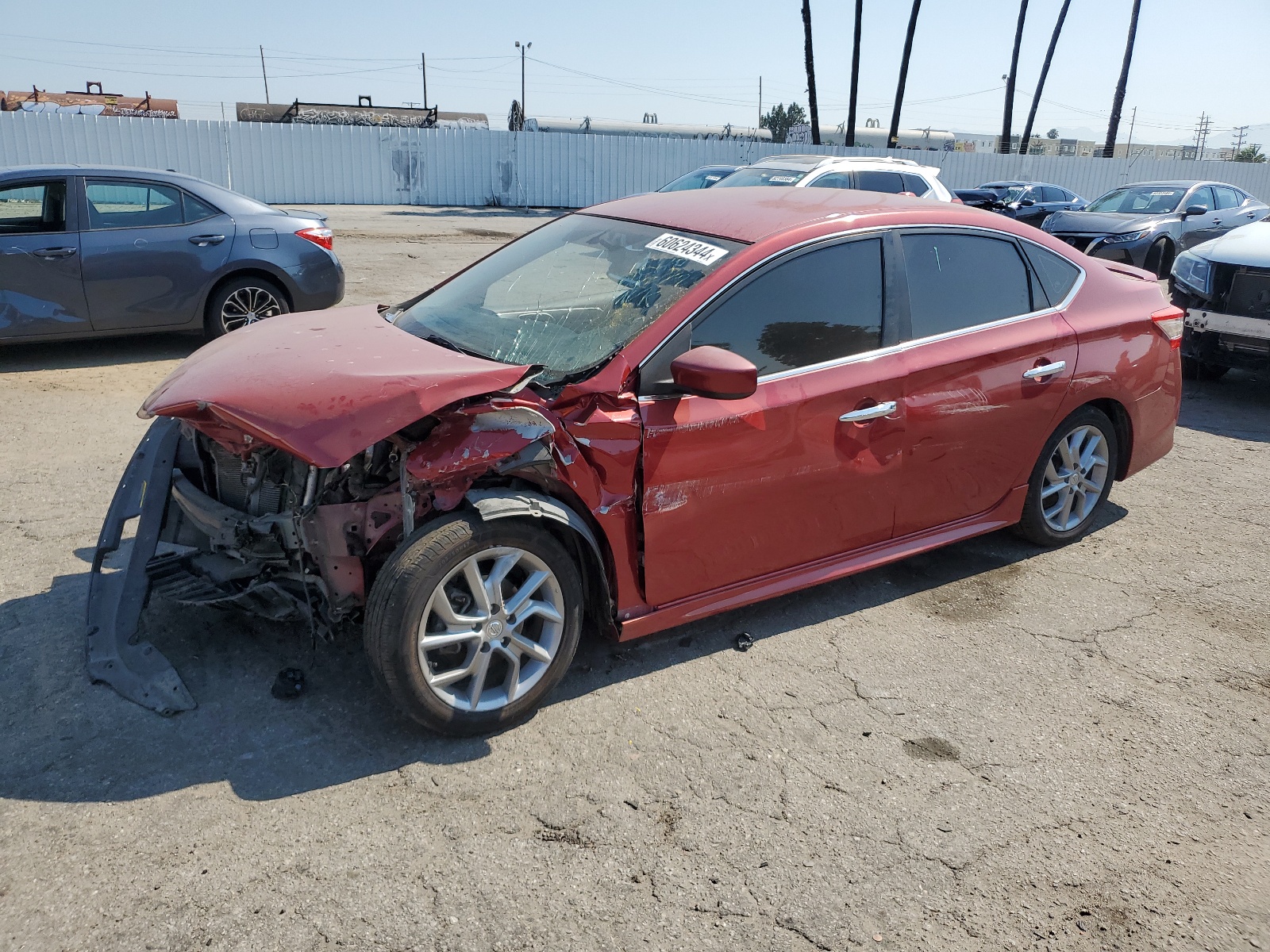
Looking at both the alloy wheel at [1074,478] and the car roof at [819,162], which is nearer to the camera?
the alloy wheel at [1074,478]

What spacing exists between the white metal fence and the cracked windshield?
66.8 ft

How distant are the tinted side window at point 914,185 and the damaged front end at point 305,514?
30.9ft

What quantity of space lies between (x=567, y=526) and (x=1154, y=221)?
13.9m

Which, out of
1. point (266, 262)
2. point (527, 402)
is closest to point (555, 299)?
point (527, 402)

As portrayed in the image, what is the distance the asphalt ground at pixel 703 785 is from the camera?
2.46 m

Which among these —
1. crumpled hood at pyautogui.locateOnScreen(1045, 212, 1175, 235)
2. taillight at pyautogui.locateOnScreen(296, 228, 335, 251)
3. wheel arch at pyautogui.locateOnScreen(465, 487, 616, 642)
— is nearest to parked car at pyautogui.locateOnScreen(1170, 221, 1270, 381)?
crumpled hood at pyautogui.locateOnScreen(1045, 212, 1175, 235)

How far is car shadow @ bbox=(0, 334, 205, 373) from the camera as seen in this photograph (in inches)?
300

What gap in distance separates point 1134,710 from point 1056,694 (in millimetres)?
269

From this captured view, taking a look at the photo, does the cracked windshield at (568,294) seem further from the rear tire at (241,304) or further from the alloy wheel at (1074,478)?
the rear tire at (241,304)

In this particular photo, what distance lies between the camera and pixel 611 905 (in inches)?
98.5

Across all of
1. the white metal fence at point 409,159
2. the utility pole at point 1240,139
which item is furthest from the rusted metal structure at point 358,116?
the utility pole at point 1240,139

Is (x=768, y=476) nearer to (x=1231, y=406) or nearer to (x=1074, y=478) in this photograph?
(x=1074, y=478)

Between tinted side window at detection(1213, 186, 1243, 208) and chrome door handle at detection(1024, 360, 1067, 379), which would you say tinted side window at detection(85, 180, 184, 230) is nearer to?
chrome door handle at detection(1024, 360, 1067, 379)

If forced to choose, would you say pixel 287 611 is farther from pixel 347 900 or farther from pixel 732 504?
pixel 732 504
